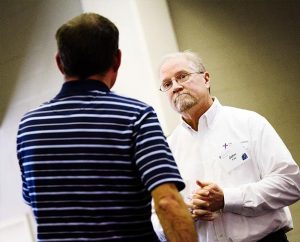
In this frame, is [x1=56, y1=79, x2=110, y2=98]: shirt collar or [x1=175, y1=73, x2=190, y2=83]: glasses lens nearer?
[x1=56, y1=79, x2=110, y2=98]: shirt collar

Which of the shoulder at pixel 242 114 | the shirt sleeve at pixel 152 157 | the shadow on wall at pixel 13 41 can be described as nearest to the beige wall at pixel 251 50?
the shoulder at pixel 242 114

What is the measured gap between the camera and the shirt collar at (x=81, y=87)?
39.2 inches

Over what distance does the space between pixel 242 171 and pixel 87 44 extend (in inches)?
36.3

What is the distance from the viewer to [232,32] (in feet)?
9.12

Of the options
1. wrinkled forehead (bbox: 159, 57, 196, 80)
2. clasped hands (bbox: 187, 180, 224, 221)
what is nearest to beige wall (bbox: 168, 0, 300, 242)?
wrinkled forehead (bbox: 159, 57, 196, 80)

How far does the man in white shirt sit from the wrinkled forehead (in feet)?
0.22

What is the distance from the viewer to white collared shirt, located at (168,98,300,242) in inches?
58.2

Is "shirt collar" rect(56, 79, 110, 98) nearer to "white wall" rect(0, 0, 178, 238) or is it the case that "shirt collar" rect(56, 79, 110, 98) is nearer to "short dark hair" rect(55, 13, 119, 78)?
"short dark hair" rect(55, 13, 119, 78)

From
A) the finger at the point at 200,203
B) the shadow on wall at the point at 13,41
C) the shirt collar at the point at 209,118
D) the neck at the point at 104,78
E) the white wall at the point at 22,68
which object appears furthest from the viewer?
the shadow on wall at the point at 13,41

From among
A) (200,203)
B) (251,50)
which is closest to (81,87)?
(200,203)

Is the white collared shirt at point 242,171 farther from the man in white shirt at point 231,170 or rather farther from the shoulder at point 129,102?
the shoulder at point 129,102

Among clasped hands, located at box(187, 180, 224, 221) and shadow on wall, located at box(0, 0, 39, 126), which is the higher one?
shadow on wall, located at box(0, 0, 39, 126)

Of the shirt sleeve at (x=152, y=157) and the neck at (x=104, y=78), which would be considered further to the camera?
the neck at (x=104, y=78)

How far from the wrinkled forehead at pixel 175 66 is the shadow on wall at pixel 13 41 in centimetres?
138
